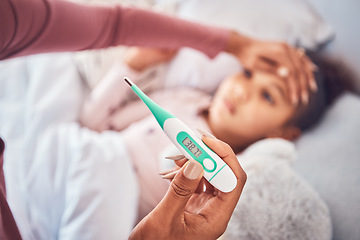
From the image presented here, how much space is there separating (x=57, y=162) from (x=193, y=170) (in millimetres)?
459

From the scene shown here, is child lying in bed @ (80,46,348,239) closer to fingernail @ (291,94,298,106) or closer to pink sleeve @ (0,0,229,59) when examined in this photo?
fingernail @ (291,94,298,106)

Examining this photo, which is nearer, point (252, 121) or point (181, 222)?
point (181, 222)

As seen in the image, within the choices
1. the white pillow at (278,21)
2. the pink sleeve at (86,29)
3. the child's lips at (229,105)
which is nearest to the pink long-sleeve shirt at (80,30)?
the pink sleeve at (86,29)

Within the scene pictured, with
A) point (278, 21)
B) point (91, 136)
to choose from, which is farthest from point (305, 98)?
point (91, 136)

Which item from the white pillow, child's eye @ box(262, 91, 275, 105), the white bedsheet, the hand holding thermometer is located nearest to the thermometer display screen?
the hand holding thermometer

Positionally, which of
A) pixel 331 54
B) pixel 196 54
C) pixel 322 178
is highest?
pixel 196 54

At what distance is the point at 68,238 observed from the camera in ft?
1.52

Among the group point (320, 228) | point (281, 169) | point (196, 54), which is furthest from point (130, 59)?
point (320, 228)

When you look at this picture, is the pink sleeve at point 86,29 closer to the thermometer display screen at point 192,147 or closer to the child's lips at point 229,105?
the child's lips at point 229,105

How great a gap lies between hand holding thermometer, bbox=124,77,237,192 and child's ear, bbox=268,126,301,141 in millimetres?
349

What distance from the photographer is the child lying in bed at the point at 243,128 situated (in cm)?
40

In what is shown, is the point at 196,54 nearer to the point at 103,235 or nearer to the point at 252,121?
the point at 252,121

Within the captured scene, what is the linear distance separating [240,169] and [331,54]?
0.72 m

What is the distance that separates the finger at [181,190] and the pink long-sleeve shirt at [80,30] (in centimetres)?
23
